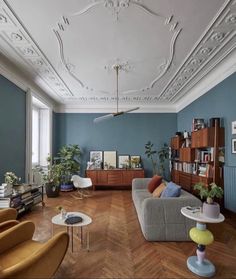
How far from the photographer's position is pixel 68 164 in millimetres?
6918

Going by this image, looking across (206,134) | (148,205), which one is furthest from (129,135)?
(148,205)

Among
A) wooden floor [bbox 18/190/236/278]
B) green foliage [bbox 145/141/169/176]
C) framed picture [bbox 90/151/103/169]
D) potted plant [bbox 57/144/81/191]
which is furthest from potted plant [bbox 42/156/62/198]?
green foliage [bbox 145/141/169/176]

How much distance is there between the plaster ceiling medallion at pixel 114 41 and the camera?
109 inches

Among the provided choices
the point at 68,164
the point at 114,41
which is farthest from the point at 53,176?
the point at 114,41

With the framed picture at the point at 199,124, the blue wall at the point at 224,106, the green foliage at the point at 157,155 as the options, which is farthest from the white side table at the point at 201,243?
the green foliage at the point at 157,155

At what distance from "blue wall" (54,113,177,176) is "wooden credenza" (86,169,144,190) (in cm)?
78

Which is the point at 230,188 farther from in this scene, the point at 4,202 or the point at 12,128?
the point at 12,128

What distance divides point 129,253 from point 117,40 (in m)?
3.19

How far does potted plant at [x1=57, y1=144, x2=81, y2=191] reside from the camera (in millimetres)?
6918

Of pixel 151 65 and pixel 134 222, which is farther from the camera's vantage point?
pixel 151 65

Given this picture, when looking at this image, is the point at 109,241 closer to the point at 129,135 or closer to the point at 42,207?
the point at 42,207

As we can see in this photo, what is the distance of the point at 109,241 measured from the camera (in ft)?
10.2

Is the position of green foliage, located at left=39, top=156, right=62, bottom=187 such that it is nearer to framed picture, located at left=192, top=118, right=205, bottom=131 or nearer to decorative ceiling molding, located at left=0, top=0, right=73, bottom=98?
decorative ceiling molding, located at left=0, top=0, right=73, bottom=98

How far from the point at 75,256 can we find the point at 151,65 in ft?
12.2
